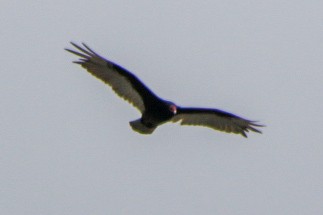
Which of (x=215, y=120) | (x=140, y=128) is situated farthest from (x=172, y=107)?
(x=215, y=120)

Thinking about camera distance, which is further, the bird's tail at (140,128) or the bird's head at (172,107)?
the bird's tail at (140,128)

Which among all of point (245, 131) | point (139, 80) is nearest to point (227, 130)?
point (245, 131)

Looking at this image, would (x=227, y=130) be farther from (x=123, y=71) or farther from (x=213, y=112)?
(x=123, y=71)

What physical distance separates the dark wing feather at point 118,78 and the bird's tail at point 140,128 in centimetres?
23

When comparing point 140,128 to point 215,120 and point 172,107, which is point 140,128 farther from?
point 215,120

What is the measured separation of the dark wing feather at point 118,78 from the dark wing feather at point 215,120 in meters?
0.79

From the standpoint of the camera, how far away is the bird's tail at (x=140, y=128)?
2841 cm

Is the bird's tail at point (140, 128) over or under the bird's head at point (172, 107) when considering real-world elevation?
under

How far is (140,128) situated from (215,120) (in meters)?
1.66

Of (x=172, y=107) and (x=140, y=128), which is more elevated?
(x=172, y=107)

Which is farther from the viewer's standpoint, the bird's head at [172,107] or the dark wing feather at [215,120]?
the dark wing feather at [215,120]

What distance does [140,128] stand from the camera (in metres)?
28.4

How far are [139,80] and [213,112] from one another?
1.67 m

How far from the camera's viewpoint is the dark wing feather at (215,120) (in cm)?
2900
